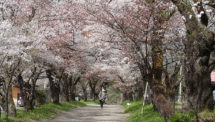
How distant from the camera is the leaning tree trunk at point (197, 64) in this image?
8812mm

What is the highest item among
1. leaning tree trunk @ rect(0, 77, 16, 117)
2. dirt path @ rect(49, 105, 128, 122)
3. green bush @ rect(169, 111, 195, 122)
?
leaning tree trunk @ rect(0, 77, 16, 117)

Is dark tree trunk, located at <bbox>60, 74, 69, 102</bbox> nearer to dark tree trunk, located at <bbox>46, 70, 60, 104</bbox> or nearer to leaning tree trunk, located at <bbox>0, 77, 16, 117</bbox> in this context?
dark tree trunk, located at <bbox>46, 70, 60, 104</bbox>

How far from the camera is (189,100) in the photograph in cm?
928

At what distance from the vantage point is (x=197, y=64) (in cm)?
894

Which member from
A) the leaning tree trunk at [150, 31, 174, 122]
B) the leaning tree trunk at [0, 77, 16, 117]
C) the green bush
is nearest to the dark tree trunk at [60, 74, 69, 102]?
the leaning tree trunk at [0, 77, 16, 117]

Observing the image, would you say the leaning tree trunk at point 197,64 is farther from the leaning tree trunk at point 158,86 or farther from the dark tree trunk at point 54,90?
the dark tree trunk at point 54,90

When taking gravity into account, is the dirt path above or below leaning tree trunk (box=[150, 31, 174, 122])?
below

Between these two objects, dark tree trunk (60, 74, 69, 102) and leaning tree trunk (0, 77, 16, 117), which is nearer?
leaning tree trunk (0, 77, 16, 117)

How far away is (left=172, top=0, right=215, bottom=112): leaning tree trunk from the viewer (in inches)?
347

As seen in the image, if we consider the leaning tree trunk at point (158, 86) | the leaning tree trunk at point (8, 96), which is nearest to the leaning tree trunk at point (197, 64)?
the leaning tree trunk at point (158, 86)

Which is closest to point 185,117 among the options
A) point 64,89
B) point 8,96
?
point 8,96

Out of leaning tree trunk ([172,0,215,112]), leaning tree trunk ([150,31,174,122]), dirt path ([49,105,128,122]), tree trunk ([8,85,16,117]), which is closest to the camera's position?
leaning tree trunk ([172,0,215,112])

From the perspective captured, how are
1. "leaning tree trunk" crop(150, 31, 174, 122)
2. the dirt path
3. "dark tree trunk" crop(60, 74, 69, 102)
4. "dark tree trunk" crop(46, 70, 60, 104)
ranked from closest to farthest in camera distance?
"leaning tree trunk" crop(150, 31, 174, 122)
the dirt path
"dark tree trunk" crop(46, 70, 60, 104)
"dark tree trunk" crop(60, 74, 69, 102)

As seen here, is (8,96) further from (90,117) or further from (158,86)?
(158,86)
